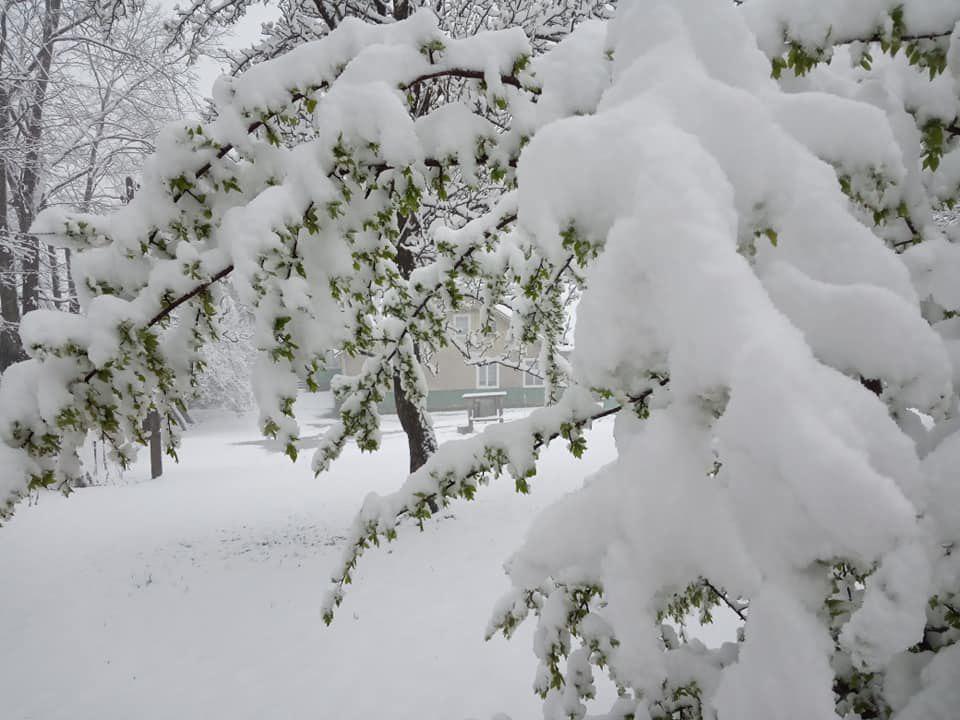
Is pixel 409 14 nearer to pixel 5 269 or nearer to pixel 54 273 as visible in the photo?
pixel 5 269

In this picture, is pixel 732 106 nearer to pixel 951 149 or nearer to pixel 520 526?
pixel 951 149

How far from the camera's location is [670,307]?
Result: 83cm

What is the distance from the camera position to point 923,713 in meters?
1.10

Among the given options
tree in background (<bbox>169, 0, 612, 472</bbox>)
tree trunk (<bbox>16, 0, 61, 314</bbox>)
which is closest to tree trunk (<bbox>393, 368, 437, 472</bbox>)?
tree in background (<bbox>169, 0, 612, 472</bbox>)

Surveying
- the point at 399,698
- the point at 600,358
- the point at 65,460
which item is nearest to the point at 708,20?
the point at 600,358

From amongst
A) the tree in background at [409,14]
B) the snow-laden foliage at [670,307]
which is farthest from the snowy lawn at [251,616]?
the snow-laden foliage at [670,307]

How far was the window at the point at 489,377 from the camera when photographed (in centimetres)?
2874

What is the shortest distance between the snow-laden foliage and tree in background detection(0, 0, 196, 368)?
27.5 ft

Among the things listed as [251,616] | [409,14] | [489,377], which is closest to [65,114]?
[409,14]

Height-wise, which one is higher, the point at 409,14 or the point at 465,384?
the point at 409,14

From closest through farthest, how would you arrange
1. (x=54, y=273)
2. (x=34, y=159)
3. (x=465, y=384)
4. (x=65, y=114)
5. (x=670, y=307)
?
1. (x=670, y=307)
2. (x=34, y=159)
3. (x=65, y=114)
4. (x=54, y=273)
5. (x=465, y=384)

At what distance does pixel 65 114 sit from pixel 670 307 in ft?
39.9

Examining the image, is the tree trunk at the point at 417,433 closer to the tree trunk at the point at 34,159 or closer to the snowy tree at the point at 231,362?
the snowy tree at the point at 231,362

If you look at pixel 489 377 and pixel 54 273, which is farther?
pixel 489 377
